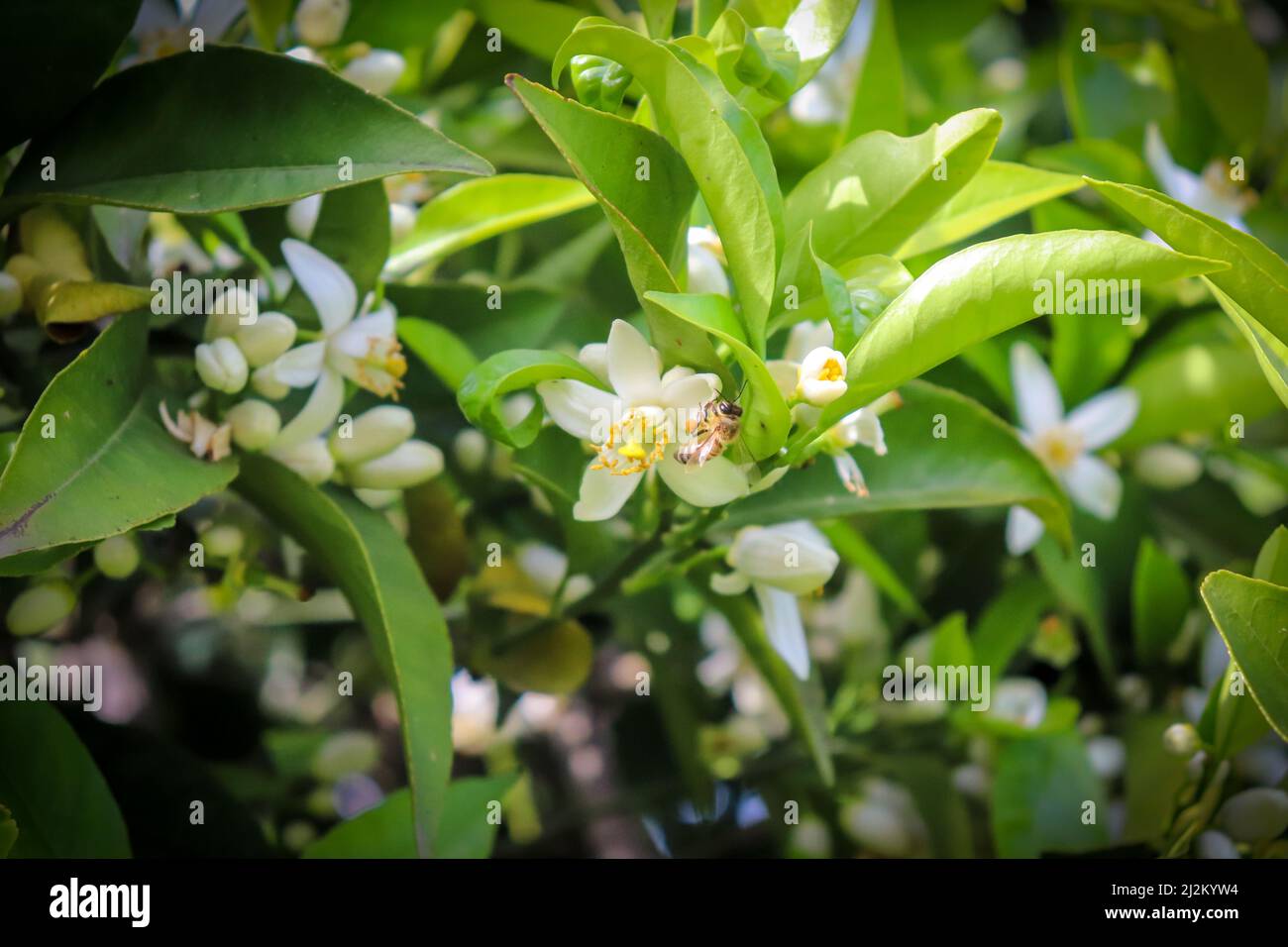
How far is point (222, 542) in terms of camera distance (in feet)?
2.80

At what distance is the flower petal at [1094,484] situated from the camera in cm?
104

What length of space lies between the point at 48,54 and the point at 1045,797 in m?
0.96

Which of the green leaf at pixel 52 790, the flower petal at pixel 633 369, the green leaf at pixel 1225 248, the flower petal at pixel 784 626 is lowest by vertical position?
the green leaf at pixel 52 790

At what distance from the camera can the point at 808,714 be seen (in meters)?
0.91

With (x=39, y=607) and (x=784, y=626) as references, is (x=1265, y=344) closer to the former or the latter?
(x=784, y=626)

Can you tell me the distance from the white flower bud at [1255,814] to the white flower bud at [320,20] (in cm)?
95

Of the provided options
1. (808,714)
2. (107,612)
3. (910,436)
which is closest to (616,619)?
(808,714)

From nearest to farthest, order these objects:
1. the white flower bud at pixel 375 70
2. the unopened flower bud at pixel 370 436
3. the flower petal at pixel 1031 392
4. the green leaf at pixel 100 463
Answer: the green leaf at pixel 100 463 < the unopened flower bud at pixel 370 436 < the white flower bud at pixel 375 70 < the flower petal at pixel 1031 392

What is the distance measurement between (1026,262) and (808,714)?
1.47 ft

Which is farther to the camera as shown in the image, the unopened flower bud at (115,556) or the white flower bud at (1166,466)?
the white flower bud at (1166,466)

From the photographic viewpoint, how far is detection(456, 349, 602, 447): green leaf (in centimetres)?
63

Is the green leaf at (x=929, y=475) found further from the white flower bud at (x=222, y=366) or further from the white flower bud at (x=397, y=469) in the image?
the white flower bud at (x=222, y=366)

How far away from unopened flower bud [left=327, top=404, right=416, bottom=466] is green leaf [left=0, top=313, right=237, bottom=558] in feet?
0.28

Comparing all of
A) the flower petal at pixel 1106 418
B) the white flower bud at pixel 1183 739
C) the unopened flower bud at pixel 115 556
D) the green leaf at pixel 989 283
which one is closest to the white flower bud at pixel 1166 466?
the flower petal at pixel 1106 418
